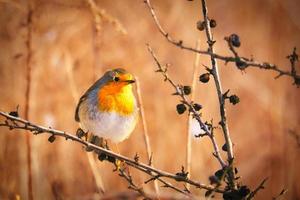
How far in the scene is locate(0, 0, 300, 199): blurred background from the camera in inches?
180

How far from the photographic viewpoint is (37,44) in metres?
4.91

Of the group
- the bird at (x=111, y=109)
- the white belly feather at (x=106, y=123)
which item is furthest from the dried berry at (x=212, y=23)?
the white belly feather at (x=106, y=123)

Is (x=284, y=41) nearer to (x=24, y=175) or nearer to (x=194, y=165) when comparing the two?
(x=194, y=165)

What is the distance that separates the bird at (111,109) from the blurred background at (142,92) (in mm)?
879

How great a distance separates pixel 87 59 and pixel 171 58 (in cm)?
95

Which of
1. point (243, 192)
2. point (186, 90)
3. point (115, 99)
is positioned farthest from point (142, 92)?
point (243, 192)

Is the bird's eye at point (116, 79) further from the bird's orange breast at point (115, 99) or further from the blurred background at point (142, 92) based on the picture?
the blurred background at point (142, 92)

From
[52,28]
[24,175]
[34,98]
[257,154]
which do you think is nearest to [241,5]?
[257,154]

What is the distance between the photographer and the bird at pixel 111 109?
3.19 metres

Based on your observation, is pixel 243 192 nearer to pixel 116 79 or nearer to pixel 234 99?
pixel 234 99

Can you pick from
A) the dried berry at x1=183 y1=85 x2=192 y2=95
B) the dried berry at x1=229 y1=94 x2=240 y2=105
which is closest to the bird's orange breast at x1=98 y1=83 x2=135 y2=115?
the dried berry at x1=183 y1=85 x2=192 y2=95

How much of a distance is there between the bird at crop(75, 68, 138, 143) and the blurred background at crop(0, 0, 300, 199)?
879 mm

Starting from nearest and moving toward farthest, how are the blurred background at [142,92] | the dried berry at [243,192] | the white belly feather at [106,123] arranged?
the dried berry at [243,192], the white belly feather at [106,123], the blurred background at [142,92]

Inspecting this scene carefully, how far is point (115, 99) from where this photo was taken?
3252mm
